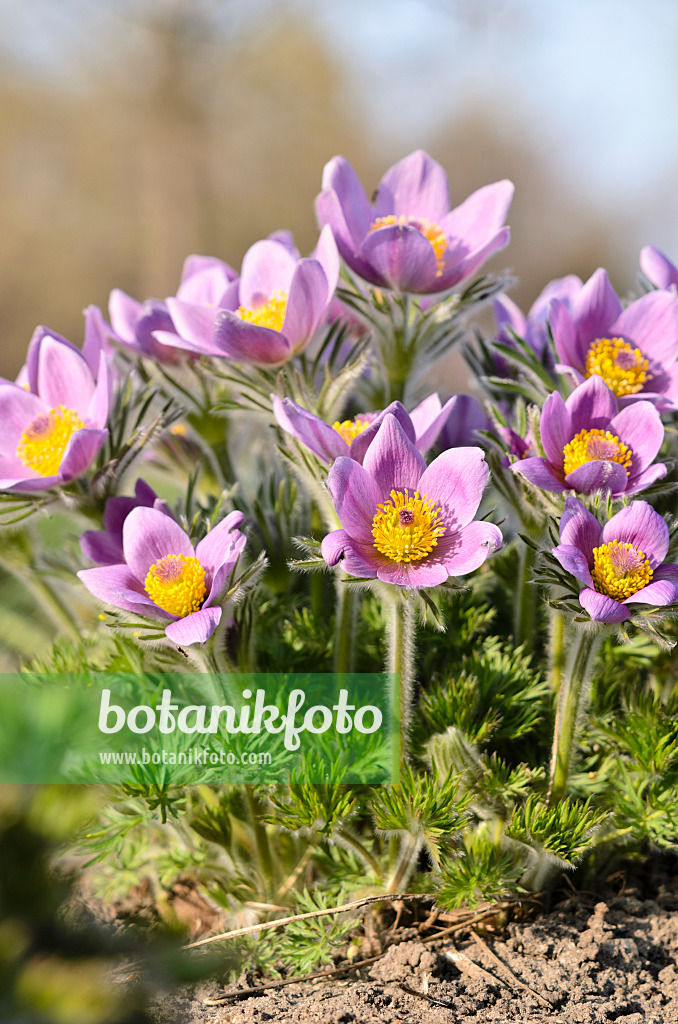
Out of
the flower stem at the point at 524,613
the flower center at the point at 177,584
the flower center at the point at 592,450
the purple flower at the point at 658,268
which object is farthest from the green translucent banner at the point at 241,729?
the purple flower at the point at 658,268

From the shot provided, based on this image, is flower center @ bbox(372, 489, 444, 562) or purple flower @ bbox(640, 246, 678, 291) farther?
purple flower @ bbox(640, 246, 678, 291)

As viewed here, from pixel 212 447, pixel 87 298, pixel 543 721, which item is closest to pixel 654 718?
pixel 543 721

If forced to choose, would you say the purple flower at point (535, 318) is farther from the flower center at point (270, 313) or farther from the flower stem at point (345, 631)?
the flower stem at point (345, 631)

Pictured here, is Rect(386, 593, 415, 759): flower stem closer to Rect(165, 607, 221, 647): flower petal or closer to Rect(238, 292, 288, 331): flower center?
Rect(165, 607, 221, 647): flower petal

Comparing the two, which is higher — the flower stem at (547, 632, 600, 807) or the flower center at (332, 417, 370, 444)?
the flower center at (332, 417, 370, 444)

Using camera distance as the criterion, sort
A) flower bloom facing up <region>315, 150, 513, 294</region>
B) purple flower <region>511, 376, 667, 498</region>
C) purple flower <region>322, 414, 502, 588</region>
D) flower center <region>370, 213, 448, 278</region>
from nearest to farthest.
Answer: purple flower <region>322, 414, 502, 588</region>, purple flower <region>511, 376, 667, 498</region>, flower bloom facing up <region>315, 150, 513, 294</region>, flower center <region>370, 213, 448, 278</region>

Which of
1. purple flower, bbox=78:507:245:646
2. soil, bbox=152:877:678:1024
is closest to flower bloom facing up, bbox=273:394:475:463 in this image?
purple flower, bbox=78:507:245:646

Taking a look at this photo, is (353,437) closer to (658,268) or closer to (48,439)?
(48,439)

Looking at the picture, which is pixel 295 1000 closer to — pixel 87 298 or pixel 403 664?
pixel 403 664
